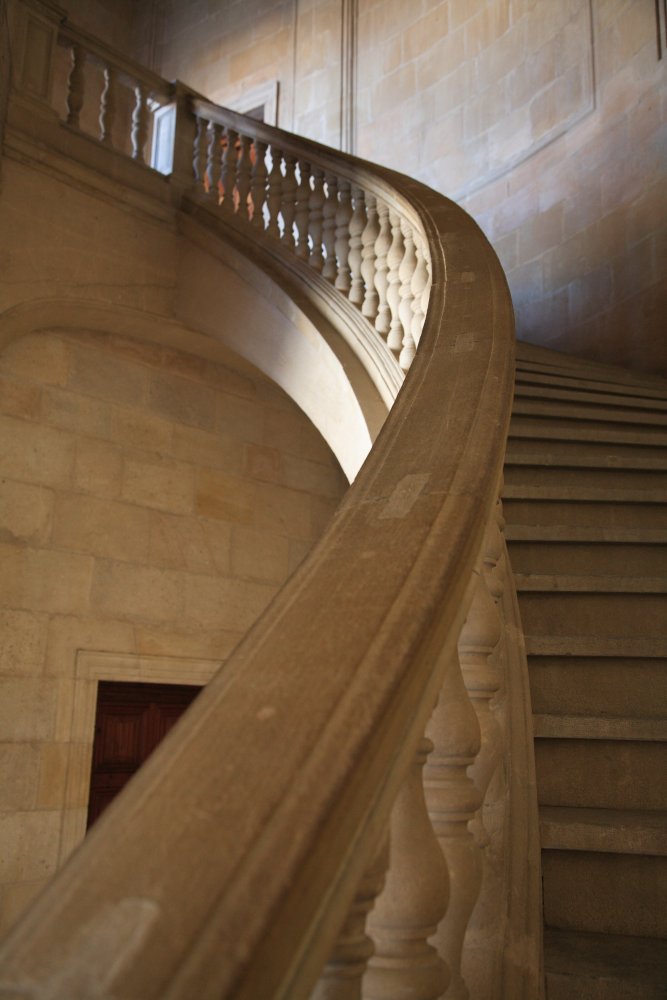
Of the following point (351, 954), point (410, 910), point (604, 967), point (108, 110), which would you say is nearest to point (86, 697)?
point (108, 110)

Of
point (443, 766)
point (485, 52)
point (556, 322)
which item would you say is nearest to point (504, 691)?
point (443, 766)

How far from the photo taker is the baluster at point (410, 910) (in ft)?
3.21

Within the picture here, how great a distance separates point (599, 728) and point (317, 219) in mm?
3434

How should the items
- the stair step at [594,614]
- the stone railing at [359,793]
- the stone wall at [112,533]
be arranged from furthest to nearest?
the stone wall at [112,533]
the stair step at [594,614]
the stone railing at [359,793]

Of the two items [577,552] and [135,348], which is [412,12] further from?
[577,552]

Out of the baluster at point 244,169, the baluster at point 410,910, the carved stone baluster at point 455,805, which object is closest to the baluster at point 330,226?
the baluster at point 244,169

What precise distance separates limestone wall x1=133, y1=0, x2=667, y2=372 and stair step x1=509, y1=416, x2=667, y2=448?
2249 millimetres

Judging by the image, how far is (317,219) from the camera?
487cm

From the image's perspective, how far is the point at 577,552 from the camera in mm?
3150

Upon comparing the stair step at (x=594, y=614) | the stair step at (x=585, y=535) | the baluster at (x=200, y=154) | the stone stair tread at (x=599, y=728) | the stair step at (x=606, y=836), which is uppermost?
the baluster at (x=200, y=154)

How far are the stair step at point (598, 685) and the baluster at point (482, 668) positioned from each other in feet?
3.36

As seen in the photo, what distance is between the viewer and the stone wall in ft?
15.7

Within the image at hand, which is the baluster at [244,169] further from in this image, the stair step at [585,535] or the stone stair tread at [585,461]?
the stair step at [585,535]

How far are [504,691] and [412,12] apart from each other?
8.02m
